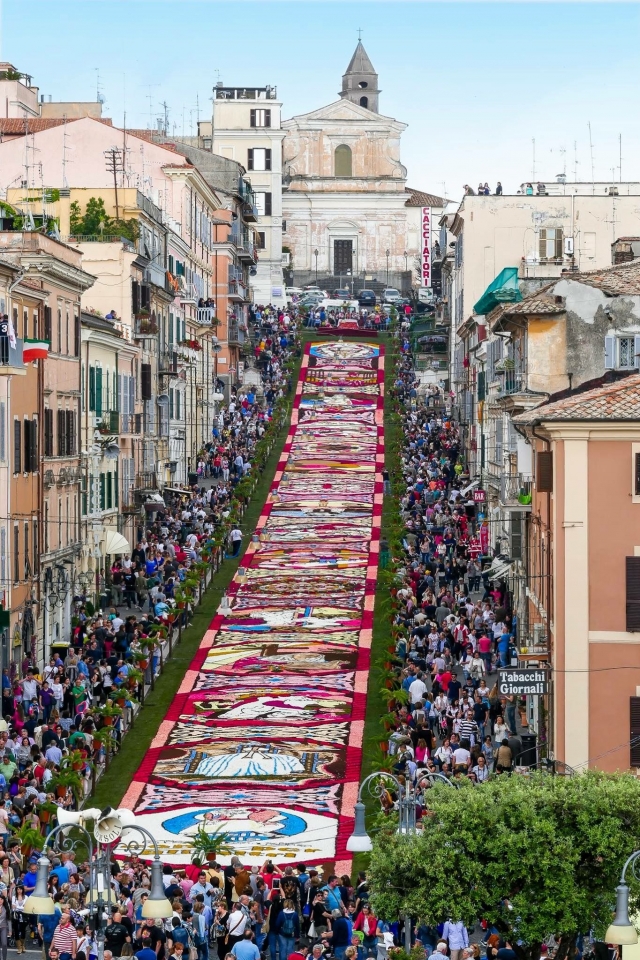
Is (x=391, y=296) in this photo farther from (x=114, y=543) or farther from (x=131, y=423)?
(x=114, y=543)

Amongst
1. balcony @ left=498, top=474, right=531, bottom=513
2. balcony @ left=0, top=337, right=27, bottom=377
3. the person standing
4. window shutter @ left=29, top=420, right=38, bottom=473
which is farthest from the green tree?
window shutter @ left=29, top=420, right=38, bottom=473

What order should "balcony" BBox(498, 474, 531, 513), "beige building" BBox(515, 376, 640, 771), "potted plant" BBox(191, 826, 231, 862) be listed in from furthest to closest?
"balcony" BBox(498, 474, 531, 513) → "beige building" BBox(515, 376, 640, 771) → "potted plant" BBox(191, 826, 231, 862)

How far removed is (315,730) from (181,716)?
387 centimetres

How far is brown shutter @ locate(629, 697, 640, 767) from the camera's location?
41062 millimetres

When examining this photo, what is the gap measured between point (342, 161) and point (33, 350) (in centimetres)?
11922

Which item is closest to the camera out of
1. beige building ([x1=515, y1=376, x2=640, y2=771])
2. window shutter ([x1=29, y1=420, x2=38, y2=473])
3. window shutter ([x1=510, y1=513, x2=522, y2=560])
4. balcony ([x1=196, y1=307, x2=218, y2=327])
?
beige building ([x1=515, y1=376, x2=640, y2=771])

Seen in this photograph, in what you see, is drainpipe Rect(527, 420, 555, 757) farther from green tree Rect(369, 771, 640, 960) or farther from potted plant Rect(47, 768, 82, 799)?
A: green tree Rect(369, 771, 640, 960)

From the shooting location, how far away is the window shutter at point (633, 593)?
137 ft

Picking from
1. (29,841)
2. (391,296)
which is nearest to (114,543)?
(29,841)

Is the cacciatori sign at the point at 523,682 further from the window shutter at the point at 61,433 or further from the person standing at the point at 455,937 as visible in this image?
the window shutter at the point at 61,433

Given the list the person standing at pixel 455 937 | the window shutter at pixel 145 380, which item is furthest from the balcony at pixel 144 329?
the person standing at pixel 455 937

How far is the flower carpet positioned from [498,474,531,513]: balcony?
664cm

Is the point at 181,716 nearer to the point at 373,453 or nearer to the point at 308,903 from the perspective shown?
the point at 308,903

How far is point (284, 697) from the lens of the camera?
54531 millimetres
